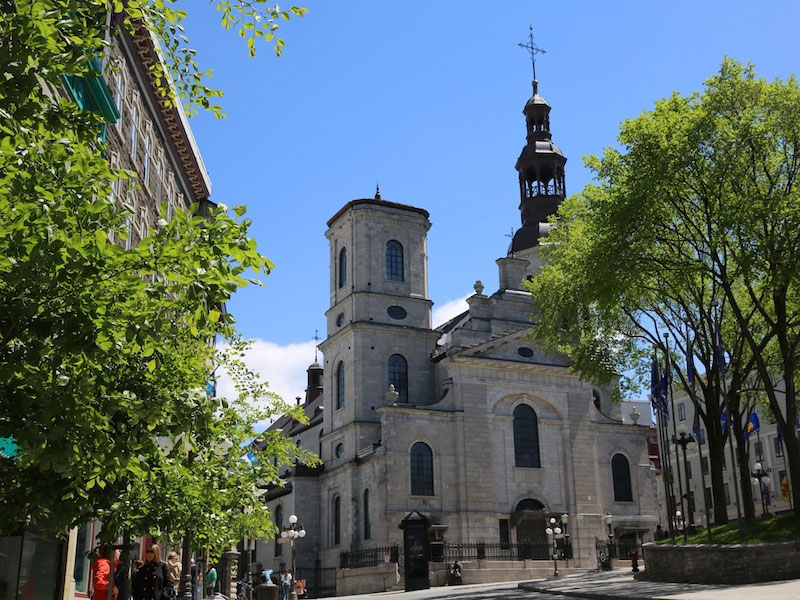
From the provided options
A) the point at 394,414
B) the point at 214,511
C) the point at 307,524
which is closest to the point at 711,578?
the point at 214,511

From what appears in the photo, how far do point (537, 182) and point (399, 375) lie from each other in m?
22.7

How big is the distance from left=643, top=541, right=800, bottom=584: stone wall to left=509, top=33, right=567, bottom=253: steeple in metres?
43.9

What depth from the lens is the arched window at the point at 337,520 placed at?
5328 cm

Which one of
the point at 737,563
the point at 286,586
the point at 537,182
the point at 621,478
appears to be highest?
the point at 537,182

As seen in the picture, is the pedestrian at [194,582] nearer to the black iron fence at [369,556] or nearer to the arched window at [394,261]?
the black iron fence at [369,556]

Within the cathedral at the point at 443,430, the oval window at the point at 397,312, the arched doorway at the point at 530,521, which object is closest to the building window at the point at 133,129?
the cathedral at the point at 443,430

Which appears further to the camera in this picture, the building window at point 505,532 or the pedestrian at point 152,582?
the building window at point 505,532

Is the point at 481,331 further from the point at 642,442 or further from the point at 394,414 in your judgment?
the point at 642,442

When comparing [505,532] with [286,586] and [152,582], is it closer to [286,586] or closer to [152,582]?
[286,586]

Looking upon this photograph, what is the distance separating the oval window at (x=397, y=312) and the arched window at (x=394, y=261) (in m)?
2.02

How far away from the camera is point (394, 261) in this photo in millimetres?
57625

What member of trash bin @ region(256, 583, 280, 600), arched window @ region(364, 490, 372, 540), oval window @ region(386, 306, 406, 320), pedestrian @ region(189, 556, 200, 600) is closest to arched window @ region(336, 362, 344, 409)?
oval window @ region(386, 306, 406, 320)

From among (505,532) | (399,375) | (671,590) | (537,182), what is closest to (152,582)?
(671,590)

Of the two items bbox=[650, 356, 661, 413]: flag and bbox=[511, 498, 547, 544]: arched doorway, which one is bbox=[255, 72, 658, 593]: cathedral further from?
bbox=[650, 356, 661, 413]: flag
